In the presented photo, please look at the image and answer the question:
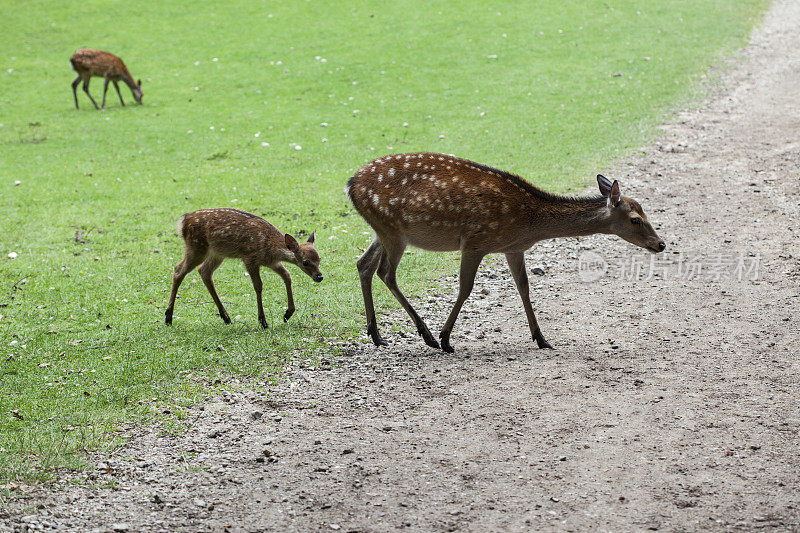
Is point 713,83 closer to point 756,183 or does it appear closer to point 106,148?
point 756,183

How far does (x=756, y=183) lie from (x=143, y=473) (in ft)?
31.3

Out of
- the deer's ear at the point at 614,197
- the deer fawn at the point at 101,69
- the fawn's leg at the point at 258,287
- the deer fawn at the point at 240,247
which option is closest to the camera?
the deer's ear at the point at 614,197

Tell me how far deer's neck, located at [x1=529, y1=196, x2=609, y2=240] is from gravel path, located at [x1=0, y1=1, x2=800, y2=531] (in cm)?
99

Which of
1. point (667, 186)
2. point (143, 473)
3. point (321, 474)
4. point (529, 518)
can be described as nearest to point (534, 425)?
point (529, 518)

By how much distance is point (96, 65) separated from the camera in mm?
18109

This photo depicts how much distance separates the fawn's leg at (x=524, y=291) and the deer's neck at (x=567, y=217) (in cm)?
33

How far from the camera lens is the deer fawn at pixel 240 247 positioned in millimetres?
8180

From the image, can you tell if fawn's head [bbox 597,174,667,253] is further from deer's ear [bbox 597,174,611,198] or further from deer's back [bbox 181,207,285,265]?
deer's back [bbox 181,207,285,265]

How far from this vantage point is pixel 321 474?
5449 millimetres

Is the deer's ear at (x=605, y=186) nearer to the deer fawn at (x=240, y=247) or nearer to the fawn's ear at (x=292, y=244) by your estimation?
the deer fawn at (x=240, y=247)

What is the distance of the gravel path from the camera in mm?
4980

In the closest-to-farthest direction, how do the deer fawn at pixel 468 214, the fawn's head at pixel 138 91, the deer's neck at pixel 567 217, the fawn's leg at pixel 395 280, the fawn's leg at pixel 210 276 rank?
the deer fawn at pixel 468 214, the deer's neck at pixel 567 217, the fawn's leg at pixel 395 280, the fawn's leg at pixel 210 276, the fawn's head at pixel 138 91

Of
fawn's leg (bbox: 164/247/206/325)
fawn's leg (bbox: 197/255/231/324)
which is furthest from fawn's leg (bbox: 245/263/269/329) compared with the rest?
fawn's leg (bbox: 164/247/206/325)

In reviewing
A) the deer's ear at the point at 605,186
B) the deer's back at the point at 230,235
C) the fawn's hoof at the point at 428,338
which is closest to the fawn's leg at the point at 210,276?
the deer's back at the point at 230,235
